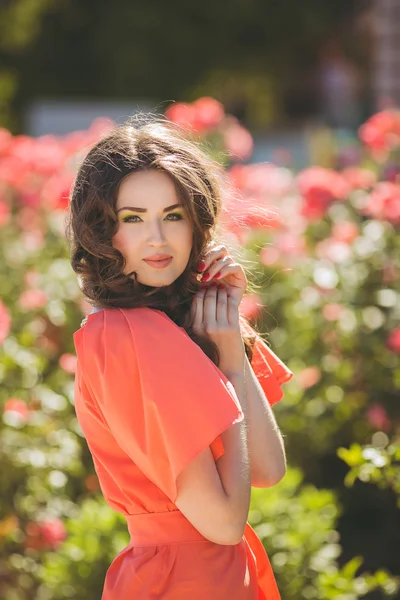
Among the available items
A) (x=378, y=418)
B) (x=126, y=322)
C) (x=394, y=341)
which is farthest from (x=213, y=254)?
(x=378, y=418)

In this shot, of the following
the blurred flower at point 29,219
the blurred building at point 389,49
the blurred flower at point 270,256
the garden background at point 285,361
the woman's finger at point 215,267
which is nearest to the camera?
the woman's finger at point 215,267

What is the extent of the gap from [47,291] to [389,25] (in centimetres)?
616

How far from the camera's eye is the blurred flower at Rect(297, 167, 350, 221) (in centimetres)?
439

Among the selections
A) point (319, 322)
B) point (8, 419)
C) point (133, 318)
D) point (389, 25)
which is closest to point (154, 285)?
point (133, 318)

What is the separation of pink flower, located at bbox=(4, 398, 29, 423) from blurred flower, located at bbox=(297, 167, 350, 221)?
1.61 m

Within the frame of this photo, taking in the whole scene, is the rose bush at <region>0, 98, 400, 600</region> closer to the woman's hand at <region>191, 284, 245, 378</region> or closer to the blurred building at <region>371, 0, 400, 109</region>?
the woman's hand at <region>191, 284, 245, 378</region>

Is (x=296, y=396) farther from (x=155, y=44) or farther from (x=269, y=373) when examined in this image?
(x=155, y=44)

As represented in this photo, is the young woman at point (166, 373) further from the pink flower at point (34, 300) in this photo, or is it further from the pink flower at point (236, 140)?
the pink flower at point (236, 140)

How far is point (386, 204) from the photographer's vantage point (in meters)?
3.98

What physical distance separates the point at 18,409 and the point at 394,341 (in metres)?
1.39

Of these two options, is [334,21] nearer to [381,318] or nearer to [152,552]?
[381,318]

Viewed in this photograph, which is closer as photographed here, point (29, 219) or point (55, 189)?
point (55, 189)

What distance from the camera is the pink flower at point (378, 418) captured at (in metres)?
3.70

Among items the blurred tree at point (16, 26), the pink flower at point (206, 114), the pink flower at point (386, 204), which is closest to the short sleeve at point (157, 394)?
the pink flower at point (386, 204)
